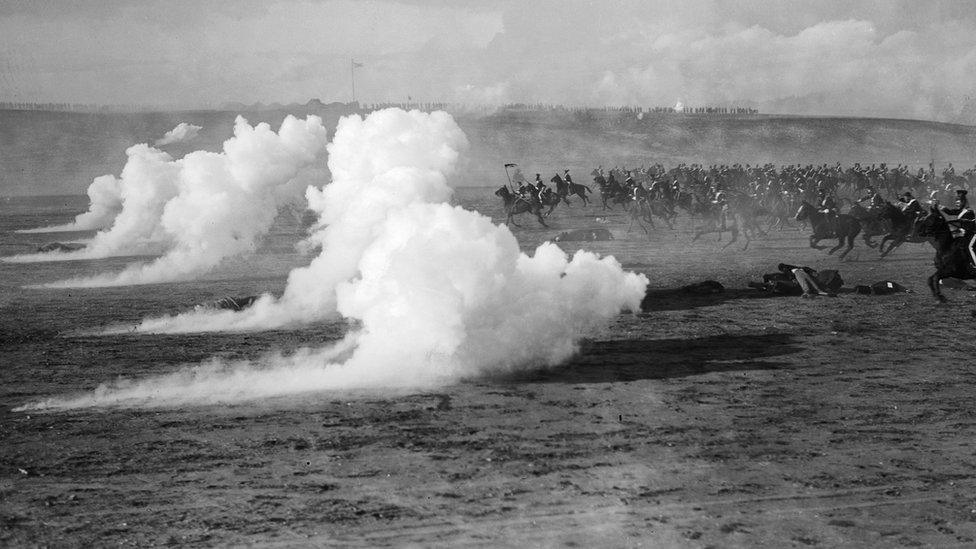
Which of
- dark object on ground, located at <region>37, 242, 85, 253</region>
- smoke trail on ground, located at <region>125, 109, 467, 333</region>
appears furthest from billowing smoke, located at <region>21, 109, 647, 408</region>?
dark object on ground, located at <region>37, 242, 85, 253</region>

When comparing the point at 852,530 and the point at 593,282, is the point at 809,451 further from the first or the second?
the point at 593,282

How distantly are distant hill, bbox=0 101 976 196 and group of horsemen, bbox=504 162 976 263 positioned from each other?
30.8 m

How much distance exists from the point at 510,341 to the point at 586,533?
6.99 metres

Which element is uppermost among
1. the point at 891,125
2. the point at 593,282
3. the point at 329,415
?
the point at 891,125

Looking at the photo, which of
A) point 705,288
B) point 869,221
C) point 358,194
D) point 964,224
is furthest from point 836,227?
point 358,194

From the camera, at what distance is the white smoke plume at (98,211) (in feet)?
162

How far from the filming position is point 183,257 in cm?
3158

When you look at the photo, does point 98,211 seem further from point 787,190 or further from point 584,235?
point 787,190

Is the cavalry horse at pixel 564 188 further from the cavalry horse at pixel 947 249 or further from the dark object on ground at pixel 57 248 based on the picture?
the cavalry horse at pixel 947 249

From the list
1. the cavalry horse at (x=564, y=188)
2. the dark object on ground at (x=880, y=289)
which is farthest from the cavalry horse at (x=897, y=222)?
the cavalry horse at (x=564, y=188)

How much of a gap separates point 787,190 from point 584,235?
15127 millimetres

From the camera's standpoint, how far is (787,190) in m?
47.5

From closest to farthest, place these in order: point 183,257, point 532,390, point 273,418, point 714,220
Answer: point 273,418, point 532,390, point 183,257, point 714,220

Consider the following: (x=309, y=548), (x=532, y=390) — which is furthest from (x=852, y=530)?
(x=532, y=390)
